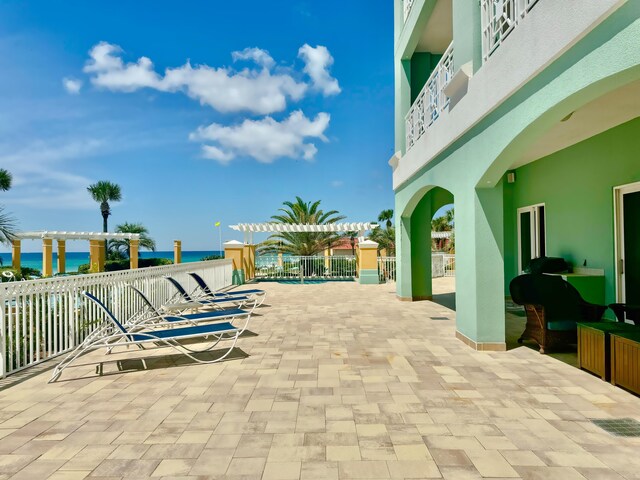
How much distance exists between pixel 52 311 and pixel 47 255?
20022mm

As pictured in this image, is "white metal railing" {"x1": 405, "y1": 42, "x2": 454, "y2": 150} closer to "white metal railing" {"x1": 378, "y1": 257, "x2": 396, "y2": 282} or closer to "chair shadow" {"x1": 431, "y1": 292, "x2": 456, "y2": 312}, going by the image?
"chair shadow" {"x1": 431, "y1": 292, "x2": 456, "y2": 312}

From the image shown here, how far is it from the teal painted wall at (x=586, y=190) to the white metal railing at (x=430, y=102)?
121 inches

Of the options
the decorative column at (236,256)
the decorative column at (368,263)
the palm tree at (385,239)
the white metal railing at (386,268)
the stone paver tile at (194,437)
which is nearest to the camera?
the stone paver tile at (194,437)

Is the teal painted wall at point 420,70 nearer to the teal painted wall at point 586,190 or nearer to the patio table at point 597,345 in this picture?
the teal painted wall at point 586,190

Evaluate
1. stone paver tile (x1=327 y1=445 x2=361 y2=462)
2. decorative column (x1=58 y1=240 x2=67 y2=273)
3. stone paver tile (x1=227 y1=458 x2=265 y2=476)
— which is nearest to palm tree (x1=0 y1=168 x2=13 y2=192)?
decorative column (x1=58 y1=240 x2=67 y2=273)

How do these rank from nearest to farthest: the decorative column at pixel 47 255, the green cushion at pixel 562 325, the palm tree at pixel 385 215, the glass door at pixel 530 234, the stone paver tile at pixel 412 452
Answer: the stone paver tile at pixel 412 452, the green cushion at pixel 562 325, the glass door at pixel 530 234, the decorative column at pixel 47 255, the palm tree at pixel 385 215

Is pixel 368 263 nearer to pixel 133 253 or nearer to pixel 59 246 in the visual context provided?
pixel 133 253

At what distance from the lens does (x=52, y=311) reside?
5367mm

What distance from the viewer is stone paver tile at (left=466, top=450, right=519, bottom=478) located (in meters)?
2.45

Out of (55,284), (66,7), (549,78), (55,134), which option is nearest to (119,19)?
(66,7)

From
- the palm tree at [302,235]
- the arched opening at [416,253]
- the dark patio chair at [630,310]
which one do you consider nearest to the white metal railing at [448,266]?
the palm tree at [302,235]

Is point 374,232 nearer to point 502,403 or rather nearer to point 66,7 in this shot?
point 66,7

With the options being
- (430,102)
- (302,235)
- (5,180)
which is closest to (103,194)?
(5,180)

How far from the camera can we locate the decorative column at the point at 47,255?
69.2 ft
